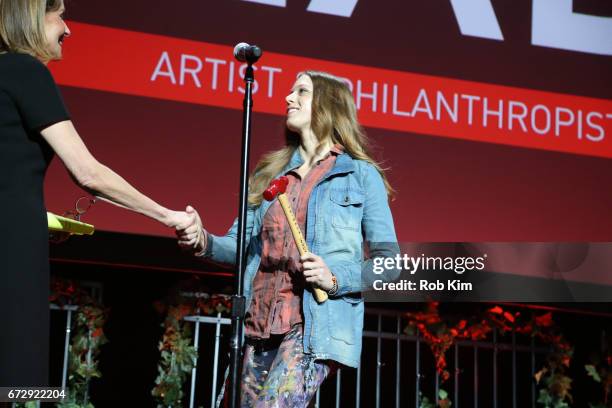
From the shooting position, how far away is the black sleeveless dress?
1.45 meters

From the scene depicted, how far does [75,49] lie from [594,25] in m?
2.49

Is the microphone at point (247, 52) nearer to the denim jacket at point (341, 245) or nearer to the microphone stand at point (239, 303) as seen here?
the microphone stand at point (239, 303)

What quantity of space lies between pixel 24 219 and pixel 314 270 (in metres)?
0.95

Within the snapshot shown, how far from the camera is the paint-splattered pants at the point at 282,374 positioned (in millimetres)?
2264

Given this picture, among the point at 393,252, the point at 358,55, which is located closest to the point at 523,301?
the point at 358,55

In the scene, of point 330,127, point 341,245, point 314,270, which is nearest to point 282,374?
point 314,270

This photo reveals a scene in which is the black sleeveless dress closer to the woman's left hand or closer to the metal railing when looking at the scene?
the woman's left hand

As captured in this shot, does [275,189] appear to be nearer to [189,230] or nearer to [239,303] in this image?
[189,230]

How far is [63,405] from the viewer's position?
12.5 feet

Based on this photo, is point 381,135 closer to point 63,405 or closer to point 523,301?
point 523,301

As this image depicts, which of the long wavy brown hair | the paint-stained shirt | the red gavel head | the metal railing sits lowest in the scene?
the metal railing

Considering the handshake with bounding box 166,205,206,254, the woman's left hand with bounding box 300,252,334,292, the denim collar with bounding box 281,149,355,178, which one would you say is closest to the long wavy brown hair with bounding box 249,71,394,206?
the denim collar with bounding box 281,149,355,178

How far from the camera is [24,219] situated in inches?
59.0

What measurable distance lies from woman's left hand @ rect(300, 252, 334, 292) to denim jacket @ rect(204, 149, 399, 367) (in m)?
0.06
